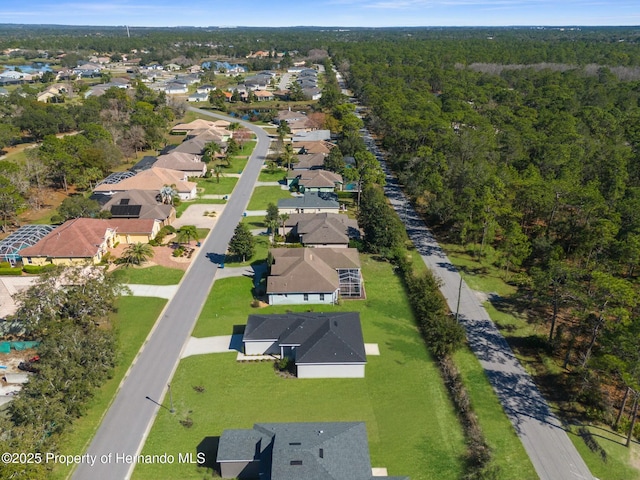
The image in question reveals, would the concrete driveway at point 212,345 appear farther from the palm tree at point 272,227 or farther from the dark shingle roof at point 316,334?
the palm tree at point 272,227

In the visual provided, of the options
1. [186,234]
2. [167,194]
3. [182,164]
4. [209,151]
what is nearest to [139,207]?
[167,194]

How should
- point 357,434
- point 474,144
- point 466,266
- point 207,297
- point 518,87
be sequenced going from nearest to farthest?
point 357,434, point 207,297, point 466,266, point 474,144, point 518,87

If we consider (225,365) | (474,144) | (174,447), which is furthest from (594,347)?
(474,144)

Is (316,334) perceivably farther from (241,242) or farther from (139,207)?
(139,207)

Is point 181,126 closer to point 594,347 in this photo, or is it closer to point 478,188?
point 478,188

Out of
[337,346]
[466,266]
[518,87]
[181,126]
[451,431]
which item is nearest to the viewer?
[451,431]
